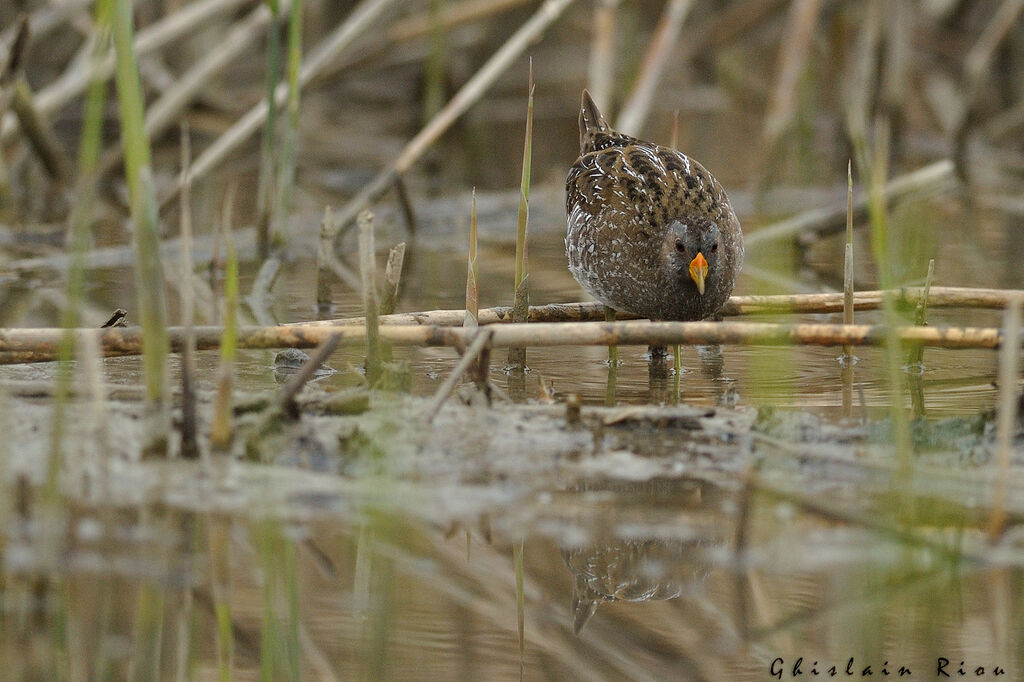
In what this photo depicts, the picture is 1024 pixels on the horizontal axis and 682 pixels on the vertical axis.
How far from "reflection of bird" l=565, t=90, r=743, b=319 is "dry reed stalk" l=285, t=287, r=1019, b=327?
0.57 feet

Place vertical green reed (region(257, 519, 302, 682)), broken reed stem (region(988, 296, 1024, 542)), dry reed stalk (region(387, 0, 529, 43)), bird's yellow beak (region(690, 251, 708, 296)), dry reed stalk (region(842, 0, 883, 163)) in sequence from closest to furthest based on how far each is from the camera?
vertical green reed (region(257, 519, 302, 682))
broken reed stem (region(988, 296, 1024, 542))
bird's yellow beak (region(690, 251, 708, 296))
dry reed stalk (region(387, 0, 529, 43))
dry reed stalk (region(842, 0, 883, 163))

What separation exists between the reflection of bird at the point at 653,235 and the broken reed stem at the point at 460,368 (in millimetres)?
1357

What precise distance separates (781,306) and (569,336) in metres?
1.33

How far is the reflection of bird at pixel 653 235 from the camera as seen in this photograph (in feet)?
17.3

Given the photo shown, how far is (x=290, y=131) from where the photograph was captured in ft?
23.0

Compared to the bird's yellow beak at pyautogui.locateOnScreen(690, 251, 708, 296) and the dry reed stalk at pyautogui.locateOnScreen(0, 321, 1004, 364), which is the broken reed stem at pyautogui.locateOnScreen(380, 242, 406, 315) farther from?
the bird's yellow beak at pyautogui.locateOnScreen(690, 251, 708, 296)

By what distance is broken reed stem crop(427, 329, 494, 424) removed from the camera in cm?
383

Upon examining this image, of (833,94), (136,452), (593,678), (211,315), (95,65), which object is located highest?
(833,94)

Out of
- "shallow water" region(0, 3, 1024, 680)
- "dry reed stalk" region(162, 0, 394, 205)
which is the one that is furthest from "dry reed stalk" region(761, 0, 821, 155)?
"shallow water" region(0, 3, 1024, 680)

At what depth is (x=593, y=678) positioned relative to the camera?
9.62 feet

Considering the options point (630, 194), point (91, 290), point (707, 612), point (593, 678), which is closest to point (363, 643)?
point (593, 678)

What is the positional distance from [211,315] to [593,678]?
3856mm

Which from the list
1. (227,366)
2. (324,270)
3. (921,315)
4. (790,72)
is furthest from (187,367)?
(790,72)

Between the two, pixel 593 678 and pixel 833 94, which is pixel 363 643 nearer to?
pixel 593 678
